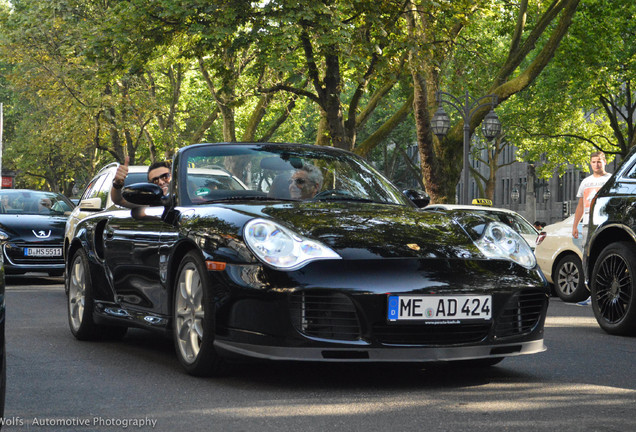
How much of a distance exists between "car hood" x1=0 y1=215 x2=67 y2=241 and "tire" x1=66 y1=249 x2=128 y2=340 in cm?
832

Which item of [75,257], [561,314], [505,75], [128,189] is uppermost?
[505,75]

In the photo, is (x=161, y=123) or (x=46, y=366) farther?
(x=161, y=123)

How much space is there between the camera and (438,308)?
18.9 feet

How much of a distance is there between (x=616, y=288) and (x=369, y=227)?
165 inches

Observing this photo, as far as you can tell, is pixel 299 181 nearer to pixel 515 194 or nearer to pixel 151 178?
pixel 151 178

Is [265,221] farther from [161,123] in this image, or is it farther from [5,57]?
[161,123]

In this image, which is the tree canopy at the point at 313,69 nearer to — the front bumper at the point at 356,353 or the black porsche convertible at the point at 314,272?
the black porsche convertible at the point at 314,272

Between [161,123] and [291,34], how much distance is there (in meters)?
22.4

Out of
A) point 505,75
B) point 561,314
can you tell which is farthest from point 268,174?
point 505,75

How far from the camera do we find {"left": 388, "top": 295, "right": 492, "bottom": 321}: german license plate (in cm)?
571

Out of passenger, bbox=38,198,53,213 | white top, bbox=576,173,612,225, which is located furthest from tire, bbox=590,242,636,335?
passenger, bbox=38,198,53,213

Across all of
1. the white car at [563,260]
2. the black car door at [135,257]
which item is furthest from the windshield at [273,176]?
the white car at [563,260]

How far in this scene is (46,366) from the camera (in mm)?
6988

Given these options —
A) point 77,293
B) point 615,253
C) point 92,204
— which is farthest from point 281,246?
point 92,204
